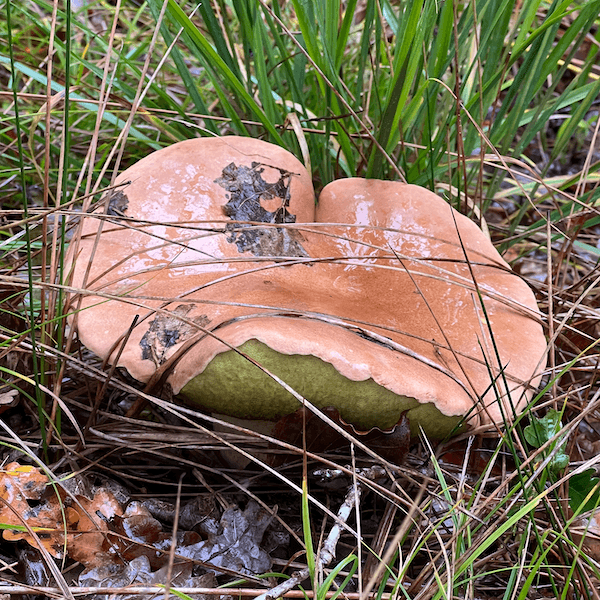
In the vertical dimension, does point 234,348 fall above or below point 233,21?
below

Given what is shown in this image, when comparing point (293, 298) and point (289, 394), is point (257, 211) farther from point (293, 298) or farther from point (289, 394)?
point (289, 394)

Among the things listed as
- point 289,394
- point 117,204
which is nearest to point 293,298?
point 289,394

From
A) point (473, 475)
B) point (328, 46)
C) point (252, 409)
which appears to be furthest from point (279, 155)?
point (473, 475)

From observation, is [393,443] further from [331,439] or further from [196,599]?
[196,599]

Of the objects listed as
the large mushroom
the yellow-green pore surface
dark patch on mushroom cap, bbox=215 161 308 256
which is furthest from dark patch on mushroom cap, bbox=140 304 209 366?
dark patch on mushroom cap, bbox=215 161 308 256

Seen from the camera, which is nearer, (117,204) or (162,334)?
(162,334)

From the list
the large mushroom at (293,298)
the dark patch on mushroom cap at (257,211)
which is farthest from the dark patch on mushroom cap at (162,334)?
the dark patch on mushroom cap at (257,211)
